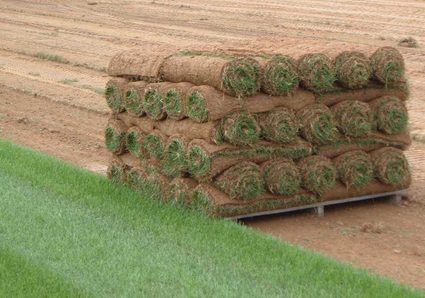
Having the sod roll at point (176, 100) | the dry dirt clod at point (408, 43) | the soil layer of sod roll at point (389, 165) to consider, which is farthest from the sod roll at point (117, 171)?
the dry dirt clod at point (408, 43)

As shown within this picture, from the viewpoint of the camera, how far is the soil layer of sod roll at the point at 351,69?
10.4 meters

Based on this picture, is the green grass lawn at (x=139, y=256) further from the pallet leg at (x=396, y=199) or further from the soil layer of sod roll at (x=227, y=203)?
the pallet leg at (x=396, y=199)

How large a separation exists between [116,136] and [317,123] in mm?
2590

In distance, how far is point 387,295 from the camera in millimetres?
7594

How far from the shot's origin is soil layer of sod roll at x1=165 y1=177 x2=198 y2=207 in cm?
1023

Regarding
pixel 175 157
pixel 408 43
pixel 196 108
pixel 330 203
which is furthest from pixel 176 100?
pixel 408 43

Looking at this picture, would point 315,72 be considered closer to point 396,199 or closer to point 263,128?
point 263,128

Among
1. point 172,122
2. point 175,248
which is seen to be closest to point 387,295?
point 175,248

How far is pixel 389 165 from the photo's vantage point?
10.8m

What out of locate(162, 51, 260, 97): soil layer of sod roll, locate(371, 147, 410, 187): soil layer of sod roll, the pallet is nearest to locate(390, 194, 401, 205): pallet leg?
the pallet

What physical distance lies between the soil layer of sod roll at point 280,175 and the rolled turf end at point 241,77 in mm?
820

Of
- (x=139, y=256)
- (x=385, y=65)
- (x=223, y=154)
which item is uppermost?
(x=385, y=65)

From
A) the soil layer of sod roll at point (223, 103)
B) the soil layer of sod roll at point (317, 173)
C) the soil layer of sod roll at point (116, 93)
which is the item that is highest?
the soil layer of sod roll at point (223, 103)

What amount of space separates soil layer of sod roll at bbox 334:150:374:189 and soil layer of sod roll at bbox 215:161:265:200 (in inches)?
44.1
